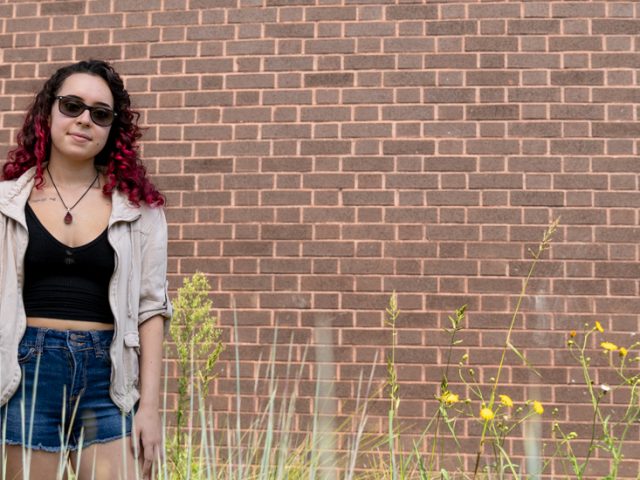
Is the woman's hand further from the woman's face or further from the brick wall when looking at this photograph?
the brick wall

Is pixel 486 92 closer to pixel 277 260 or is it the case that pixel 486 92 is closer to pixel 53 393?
pixel 277 260

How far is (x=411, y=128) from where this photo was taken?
512cm

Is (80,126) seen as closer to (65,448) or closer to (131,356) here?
(131,356)

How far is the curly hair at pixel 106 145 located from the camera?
2699 millimetres

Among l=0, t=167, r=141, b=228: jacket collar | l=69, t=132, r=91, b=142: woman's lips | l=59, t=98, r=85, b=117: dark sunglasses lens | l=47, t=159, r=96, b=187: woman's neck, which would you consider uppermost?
l=59, t=98, r=85, b=117: dark sunglasses lens

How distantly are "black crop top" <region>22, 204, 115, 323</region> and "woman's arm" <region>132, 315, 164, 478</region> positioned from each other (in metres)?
0.19

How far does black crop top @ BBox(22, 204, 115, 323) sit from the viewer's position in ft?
8.12

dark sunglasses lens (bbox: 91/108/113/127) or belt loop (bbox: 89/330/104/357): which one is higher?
dark sunglasses lens (bbox: 91/108/113/127)

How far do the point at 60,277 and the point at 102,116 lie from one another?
537 millimetres

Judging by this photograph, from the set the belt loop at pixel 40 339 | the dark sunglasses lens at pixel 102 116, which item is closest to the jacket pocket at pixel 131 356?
the belt loop at pixel 40 339

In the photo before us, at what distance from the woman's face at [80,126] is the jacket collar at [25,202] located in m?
0.13

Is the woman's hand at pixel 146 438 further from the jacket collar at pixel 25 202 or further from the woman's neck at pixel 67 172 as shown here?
the woman's neck at pixel 67 172

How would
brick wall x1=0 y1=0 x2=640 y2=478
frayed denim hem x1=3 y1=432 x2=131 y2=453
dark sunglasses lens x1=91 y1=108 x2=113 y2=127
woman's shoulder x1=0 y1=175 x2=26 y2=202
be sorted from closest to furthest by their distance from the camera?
1. frayed denim hem x1=3 y1=432 x2=131 y2=453
2. woman's shoulder x1=0 y1=175 x2=26 y2=202
3. dark sunglasses lens x1=91 y1=108 x2=113 y2=127
4. brick wall x1=0 y1=0 x2=640 y2=478

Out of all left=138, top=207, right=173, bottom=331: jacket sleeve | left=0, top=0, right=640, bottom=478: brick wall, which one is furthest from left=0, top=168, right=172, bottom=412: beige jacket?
left=0, top=0, right=640, bottom=478: brick wall
